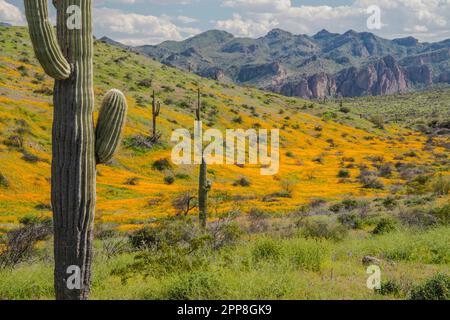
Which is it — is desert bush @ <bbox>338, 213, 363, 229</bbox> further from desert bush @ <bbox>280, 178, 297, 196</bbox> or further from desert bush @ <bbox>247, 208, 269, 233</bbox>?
desert bush @ <bbox>280, 178, 297, 196</bbox>

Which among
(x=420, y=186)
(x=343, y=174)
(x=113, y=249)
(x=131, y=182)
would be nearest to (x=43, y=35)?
(x=113, y=249)

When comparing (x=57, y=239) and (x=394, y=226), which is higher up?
(x=57, y=239)

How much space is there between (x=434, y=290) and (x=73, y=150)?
5630 mm

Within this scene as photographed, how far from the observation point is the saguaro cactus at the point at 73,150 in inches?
214

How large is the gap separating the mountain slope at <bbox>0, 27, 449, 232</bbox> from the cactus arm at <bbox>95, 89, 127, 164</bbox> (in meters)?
11.5

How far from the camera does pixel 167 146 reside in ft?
108

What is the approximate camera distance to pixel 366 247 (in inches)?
414

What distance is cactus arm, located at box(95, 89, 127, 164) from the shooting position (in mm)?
5832

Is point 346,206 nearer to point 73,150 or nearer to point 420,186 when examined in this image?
point 420,186

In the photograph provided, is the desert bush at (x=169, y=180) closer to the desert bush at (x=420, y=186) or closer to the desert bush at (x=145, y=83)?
the desert bush at (x=420, y=186)

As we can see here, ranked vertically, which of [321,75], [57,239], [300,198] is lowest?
[300,198]
